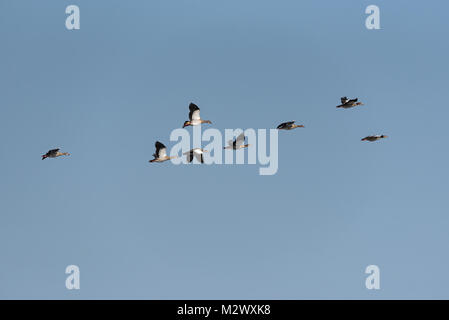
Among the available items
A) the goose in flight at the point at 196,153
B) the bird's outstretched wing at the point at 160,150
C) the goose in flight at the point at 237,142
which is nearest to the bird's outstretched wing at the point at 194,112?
the bird's outstretched wing at the point at 160,150

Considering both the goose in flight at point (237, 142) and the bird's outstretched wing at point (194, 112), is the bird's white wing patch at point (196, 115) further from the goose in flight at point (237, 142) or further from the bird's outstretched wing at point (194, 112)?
the goose in flight at point (237, 142)

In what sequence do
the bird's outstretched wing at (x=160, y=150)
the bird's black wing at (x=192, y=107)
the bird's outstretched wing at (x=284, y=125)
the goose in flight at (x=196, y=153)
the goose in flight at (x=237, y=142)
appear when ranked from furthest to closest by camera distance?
1. the goose in flight at (x=237, y=142)
2. the goose in flight at (x=196, y=153)
3. the bird's outstretched wing at (x=284, y=125)
4. the bird's outstretched wing at (x=160, y=150)
5. the bird's black wing at (x=192, y=107)

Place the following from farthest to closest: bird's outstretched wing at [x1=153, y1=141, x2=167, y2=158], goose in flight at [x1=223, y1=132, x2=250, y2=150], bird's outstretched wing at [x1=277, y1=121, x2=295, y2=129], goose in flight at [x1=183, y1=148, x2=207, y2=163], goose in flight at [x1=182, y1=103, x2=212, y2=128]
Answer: goose in flight at [x1=223, y1=132, x2=250, y2=150], goose in flight at [x1=183, y1=148, x2=207, y2=163], bird's outstretched wing at [x1=277, y1=121, x2=295, y2=129], bird's outstretched wing at [x1=153, y1=141, x2=167, y2=158], goose in flight at [x1=182, y1=103, x2=212, y2=128]

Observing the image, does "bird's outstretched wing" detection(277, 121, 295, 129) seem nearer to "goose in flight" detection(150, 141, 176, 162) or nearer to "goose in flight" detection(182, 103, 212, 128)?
"goose in flight" detection(182, 103, 212, 128)

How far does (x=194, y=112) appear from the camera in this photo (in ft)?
234

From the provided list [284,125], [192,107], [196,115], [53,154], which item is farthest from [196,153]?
[53,154]

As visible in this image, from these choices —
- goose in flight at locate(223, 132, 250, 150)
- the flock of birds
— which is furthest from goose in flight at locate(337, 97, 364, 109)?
goose in flight at locate(223, 132, 250, 150)

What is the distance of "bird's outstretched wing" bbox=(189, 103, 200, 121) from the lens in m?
70.9

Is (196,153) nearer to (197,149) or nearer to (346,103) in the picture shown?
(197,149)

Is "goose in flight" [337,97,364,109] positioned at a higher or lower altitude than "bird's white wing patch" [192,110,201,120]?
higher

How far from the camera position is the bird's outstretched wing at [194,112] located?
233ft
